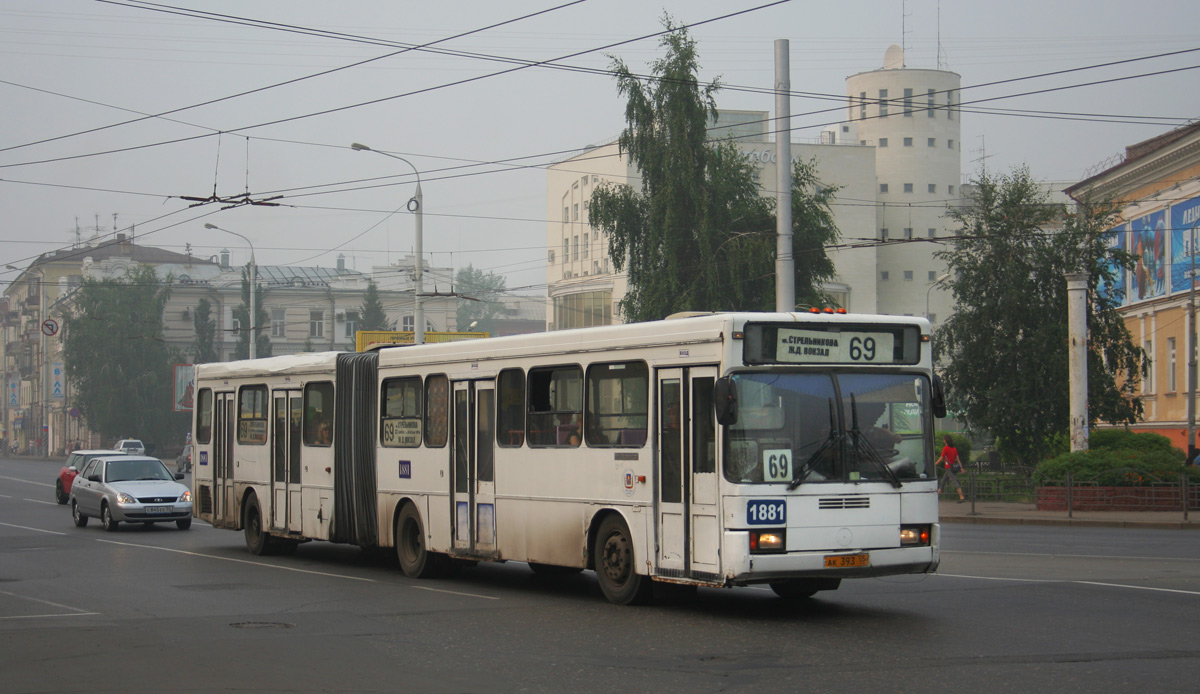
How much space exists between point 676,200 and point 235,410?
28.4 m

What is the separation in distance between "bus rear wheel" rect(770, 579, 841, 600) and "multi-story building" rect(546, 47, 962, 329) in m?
85.0

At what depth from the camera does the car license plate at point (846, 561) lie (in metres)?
12.0

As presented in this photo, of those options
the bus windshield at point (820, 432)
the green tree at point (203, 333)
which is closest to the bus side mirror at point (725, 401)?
the bus windshield at point (820, 432)

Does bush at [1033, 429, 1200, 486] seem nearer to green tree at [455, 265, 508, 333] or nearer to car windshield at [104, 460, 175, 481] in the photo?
car windshield at [104, 460, 175, 481]

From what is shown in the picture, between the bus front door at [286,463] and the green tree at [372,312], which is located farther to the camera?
the green tree at [372,312]

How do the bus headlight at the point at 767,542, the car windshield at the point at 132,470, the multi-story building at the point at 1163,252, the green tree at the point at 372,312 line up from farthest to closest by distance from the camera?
1. the green tree at the point at 372,312
2. the multi-story building at the point at 1163,252
3. the car windshield at the point at 132,470
4. the bus headlight at the point at 767,542

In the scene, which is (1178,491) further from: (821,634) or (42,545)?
(42,545)

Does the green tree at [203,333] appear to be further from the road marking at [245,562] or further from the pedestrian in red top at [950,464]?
the road marking at [245,562]

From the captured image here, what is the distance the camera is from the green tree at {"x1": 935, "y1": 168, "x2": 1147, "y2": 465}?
38.4m

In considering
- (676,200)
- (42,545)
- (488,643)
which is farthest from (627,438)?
(676,200)

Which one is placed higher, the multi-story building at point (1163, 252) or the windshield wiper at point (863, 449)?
the multi-story building at point (1163, 252)

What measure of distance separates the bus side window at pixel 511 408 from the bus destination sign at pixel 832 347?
12.6 ft

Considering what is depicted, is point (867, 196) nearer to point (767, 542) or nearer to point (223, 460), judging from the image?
point (223, 460)

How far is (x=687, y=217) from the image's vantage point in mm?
48906
